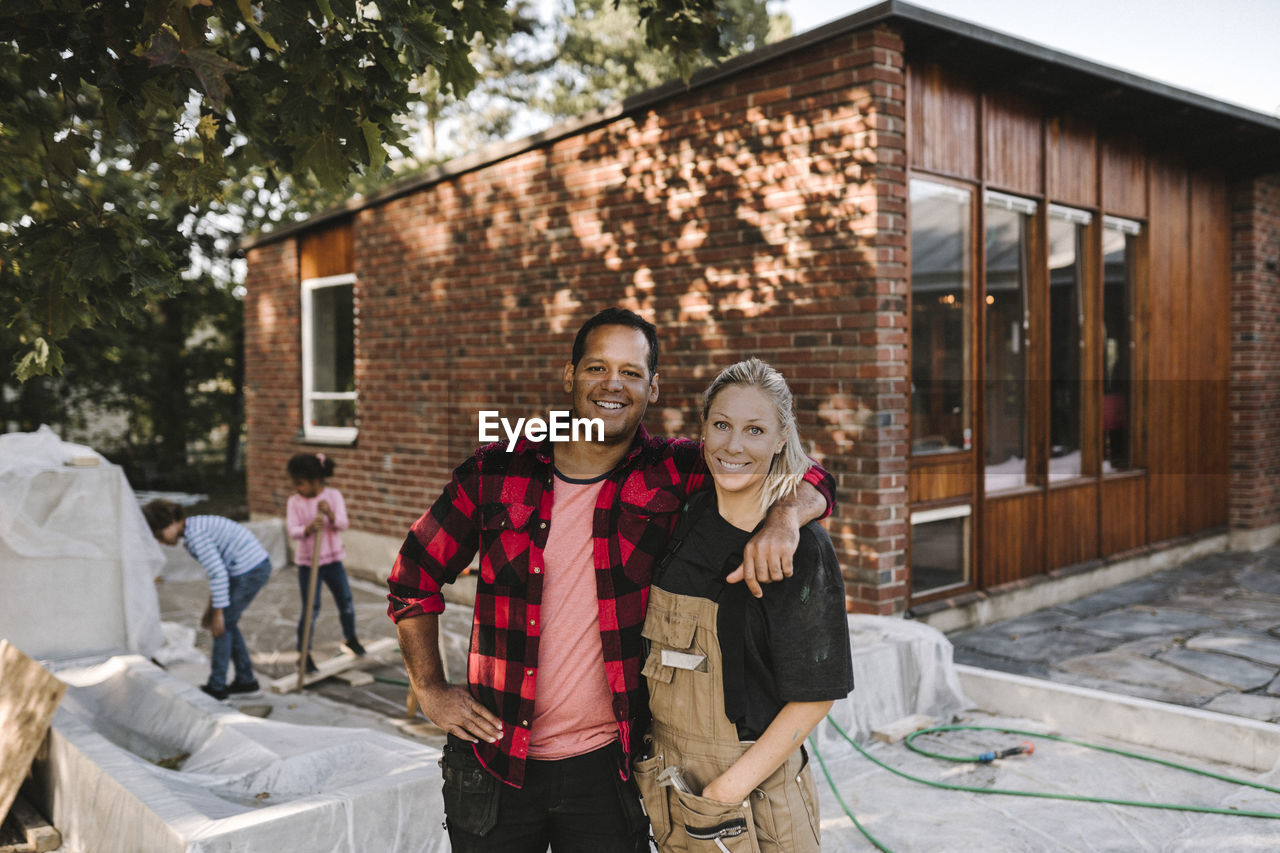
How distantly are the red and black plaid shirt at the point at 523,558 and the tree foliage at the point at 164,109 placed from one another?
5.17ft

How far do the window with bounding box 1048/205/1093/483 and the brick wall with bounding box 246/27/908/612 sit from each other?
91.8 inches

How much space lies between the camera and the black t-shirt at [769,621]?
2088 mm

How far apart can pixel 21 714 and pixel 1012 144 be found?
7.20m

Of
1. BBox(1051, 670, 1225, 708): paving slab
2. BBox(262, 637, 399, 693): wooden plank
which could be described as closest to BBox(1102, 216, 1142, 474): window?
BBox(1051, 670, 1225, 708): paving slab

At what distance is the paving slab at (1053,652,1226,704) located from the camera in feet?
18.6

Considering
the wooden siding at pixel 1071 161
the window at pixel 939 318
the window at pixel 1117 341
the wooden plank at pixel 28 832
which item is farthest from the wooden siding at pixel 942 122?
the wooden plank at pixel 28 832

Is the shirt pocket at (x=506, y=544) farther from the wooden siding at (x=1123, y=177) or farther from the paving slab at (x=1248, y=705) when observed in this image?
the wooden siding at (x=1123, y=177)

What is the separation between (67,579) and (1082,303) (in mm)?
7925

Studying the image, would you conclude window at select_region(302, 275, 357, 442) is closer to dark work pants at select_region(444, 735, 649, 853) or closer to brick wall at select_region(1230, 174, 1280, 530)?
dark work pants at select_region(444, 735, 649, 853)

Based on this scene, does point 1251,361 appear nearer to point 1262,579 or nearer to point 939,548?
point 1262,579

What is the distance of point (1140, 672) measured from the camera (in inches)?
235

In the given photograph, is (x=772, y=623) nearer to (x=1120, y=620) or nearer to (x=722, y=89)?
(x=722, y=89)

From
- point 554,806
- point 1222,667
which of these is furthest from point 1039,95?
point 554,806

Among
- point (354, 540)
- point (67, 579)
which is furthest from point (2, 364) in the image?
point (67, 579)
